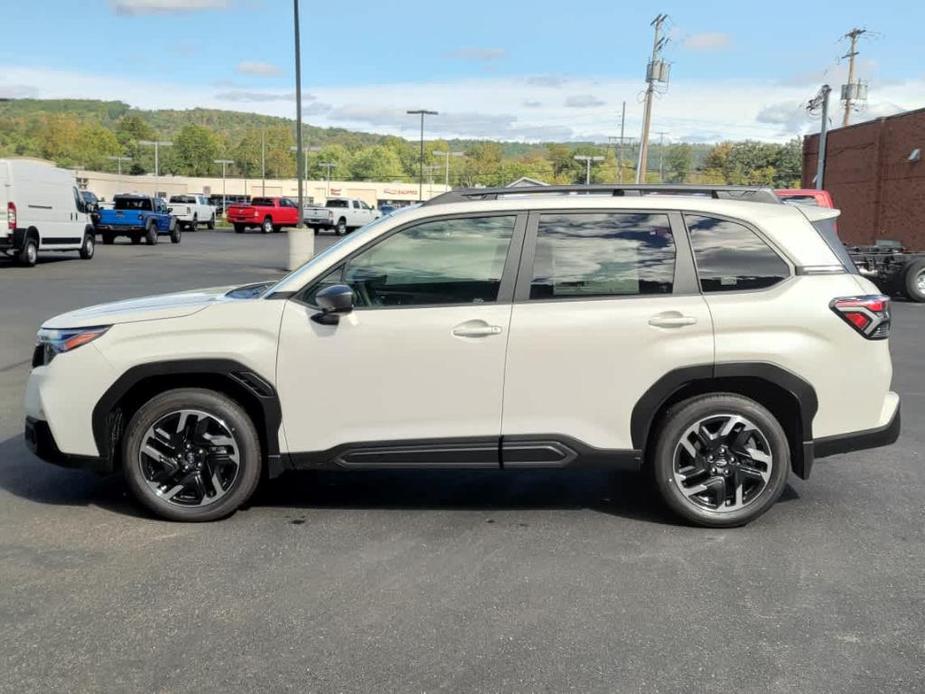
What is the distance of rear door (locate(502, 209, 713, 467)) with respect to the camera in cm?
450

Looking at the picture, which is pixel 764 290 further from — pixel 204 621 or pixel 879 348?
pixel 204 621

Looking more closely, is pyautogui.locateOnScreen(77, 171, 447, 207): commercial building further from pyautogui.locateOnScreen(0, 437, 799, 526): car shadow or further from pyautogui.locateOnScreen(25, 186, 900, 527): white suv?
pyautogui.locateOnScreen(25, 186, 900, 527): white suv

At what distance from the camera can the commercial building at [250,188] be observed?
108 m

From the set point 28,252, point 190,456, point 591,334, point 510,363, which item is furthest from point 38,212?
point 591,334

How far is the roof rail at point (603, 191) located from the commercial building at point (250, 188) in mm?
104979

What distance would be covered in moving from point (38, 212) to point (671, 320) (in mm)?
22702

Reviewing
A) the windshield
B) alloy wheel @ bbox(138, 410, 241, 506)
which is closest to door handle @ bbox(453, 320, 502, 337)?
alloy wheel @ bbox(138, 410, 241, 506)

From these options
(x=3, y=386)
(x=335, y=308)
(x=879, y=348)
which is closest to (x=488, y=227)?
(x=335, y=308)

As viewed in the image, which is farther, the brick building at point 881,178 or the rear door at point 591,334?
the brick building at point 881,178

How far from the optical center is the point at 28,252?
22.8 meters

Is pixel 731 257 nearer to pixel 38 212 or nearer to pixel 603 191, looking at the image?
pixel 603 191

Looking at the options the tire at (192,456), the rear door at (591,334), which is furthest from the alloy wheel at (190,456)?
the rear door at (591,334)

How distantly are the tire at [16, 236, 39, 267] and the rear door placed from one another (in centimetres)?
2153

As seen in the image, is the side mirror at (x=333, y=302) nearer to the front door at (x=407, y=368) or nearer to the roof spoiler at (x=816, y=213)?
the front door at (x=407, y=368)
